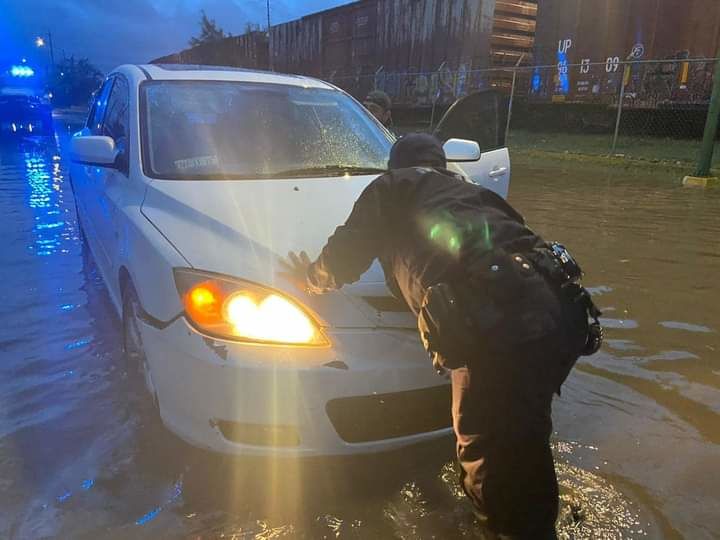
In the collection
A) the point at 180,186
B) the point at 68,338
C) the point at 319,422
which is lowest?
the point at 68,338

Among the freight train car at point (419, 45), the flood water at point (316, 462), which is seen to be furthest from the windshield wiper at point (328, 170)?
the freight train car at point (419, 45)

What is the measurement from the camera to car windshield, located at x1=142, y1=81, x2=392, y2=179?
9.75 feet

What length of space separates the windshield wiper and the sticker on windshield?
32 cm

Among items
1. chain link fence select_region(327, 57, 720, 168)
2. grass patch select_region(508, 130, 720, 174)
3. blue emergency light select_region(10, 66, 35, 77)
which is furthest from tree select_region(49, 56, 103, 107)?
grass patch select_region(508, 130, 720, 174)

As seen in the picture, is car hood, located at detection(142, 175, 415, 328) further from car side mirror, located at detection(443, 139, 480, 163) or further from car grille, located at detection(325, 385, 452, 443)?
car side mirror, located at detection(443, 139, 480, 163)

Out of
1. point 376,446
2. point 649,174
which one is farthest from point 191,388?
point 649,174

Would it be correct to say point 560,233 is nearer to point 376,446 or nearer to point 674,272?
point 674,272

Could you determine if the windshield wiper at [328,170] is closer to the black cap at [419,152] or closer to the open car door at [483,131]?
the open car door at [483,131]

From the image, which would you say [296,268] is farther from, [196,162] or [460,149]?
[460,149]

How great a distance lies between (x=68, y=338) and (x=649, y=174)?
11579 millimetres

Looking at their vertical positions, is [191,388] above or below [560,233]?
above

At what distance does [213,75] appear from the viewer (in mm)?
3514

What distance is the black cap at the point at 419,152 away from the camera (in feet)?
6.72

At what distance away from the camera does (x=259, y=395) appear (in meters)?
1.99
